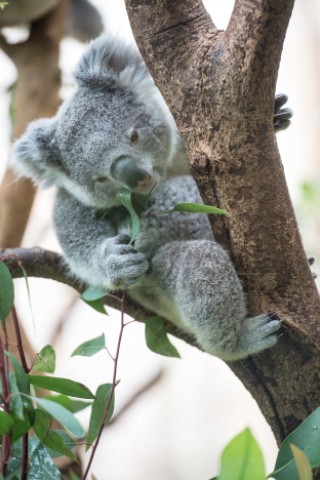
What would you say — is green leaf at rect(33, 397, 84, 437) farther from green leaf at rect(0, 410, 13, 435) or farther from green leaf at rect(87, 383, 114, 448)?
green leaf at rect(87, 383, 114, 448)

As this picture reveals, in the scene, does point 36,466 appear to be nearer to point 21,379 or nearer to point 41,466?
point 41,466

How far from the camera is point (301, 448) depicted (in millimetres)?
1470

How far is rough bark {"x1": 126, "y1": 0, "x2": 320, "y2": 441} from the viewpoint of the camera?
5.36 ft

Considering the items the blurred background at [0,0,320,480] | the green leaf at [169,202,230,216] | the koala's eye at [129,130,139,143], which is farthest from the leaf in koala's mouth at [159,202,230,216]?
the blurred background at [0,0,320,480]

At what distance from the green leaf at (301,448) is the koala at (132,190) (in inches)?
15.0

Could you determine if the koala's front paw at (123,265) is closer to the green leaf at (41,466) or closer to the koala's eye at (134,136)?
the koala's eye at (134,136)

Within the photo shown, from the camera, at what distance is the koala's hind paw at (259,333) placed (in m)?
1.78

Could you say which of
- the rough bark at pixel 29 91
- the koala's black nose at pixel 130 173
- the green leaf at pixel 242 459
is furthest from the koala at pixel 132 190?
the green leaf at pixel 242 459

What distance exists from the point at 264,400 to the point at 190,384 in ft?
17.2

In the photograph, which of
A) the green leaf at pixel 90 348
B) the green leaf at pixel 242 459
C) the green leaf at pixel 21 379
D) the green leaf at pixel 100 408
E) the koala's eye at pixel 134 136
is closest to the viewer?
the green leaf at pixel 242 459

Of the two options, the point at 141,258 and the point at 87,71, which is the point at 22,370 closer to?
the point at 141,258

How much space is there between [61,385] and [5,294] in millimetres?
275

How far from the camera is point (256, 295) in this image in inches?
72.1

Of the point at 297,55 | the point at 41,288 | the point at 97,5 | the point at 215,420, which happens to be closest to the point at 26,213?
the point at 97,5
